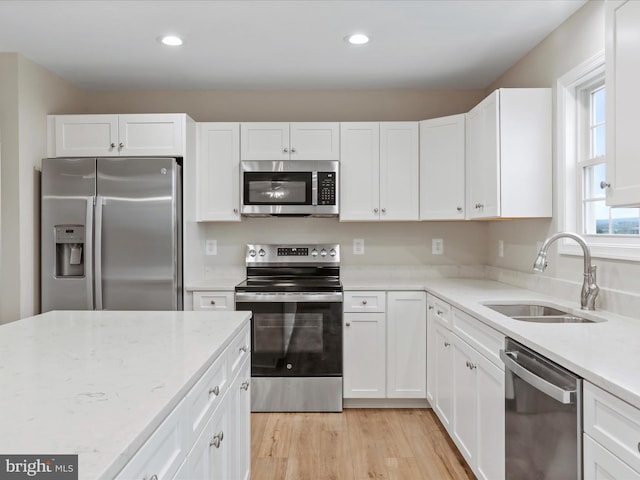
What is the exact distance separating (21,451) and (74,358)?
0.59 metres

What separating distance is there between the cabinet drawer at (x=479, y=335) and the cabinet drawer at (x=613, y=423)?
59cm

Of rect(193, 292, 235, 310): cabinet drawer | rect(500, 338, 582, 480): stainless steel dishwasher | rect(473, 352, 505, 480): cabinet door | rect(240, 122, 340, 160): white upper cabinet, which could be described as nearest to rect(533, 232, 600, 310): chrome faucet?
rect(473, 352, 505, 480): cabinet door

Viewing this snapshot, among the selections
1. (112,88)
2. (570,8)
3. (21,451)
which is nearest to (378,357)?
(570,8)

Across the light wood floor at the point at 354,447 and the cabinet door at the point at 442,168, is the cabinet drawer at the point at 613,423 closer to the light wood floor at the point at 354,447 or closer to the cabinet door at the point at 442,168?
the light wood floor at the point at 354,447

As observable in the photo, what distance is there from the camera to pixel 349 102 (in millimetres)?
3812

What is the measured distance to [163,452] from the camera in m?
0.99

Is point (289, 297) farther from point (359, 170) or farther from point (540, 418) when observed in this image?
point (540, 418)

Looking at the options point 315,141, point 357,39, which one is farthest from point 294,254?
point 357,39

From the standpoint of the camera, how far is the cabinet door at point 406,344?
3.24 metres

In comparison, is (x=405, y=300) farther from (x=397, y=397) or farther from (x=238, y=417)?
(x=238, y=417)

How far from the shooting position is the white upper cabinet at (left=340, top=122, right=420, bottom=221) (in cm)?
350

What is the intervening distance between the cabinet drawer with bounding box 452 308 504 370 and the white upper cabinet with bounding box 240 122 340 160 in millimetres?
1628

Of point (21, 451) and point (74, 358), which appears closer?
point (21, 451)

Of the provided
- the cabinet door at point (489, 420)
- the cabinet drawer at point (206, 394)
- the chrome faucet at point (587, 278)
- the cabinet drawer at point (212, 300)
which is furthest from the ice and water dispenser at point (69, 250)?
the chrome faucet at point (587, 278)
